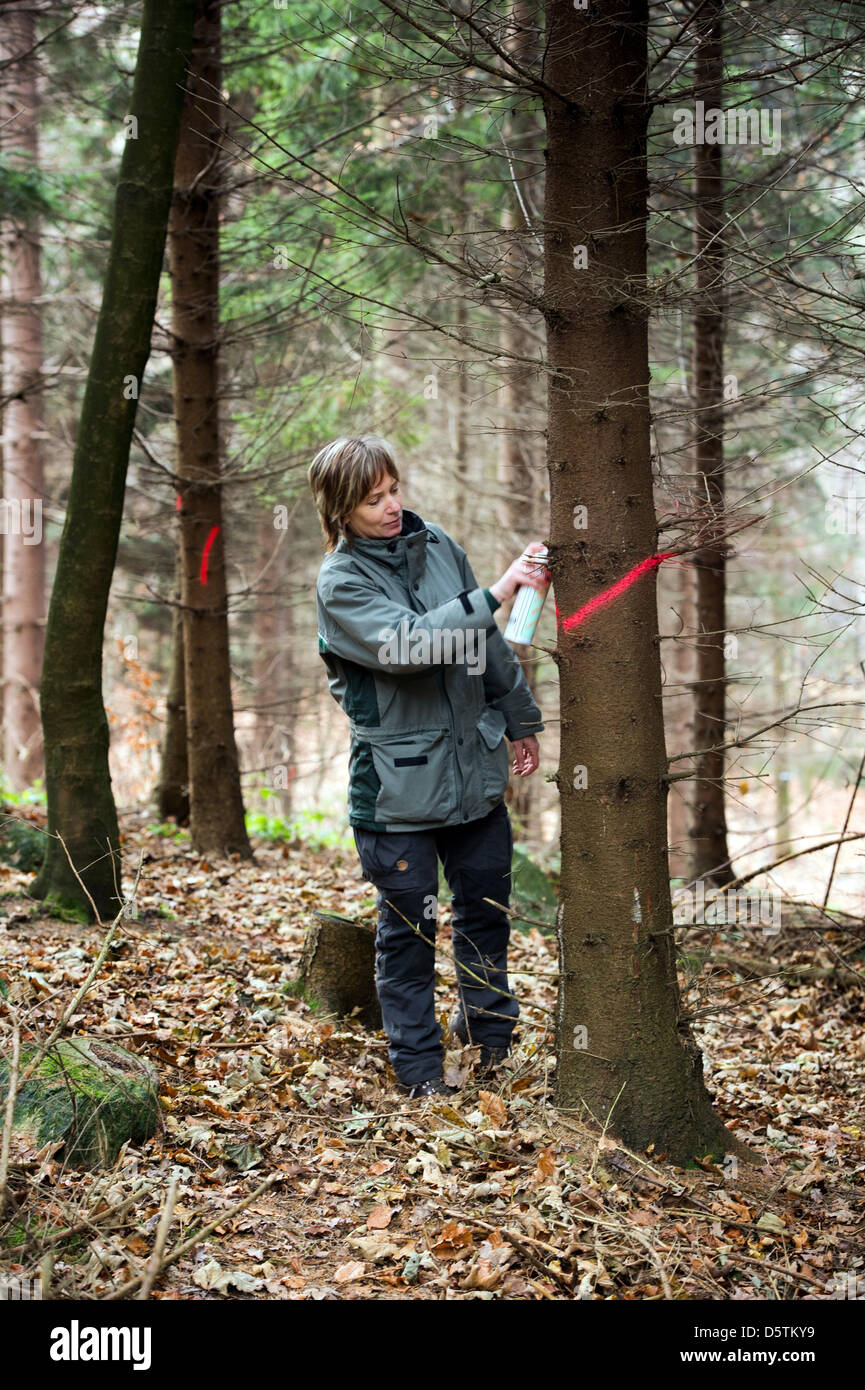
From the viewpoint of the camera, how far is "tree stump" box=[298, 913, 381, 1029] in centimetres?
471

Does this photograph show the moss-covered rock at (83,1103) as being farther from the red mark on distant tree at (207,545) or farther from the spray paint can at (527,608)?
the red mark on distant tree at (207,545)

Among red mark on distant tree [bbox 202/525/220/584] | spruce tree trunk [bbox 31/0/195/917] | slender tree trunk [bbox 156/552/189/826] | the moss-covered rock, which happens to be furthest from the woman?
slender tree trunk [bbox 156/552/189/826]

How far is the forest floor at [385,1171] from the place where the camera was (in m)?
2.83

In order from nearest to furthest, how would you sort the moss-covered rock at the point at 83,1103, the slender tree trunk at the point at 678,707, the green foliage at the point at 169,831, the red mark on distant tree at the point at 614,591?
the moss-covered rock at the point at 83,1103
the red mark on distant tree at the point at 614,591
the green foliage at the point at 169,831
the slender tree trunk at the point at 678,707

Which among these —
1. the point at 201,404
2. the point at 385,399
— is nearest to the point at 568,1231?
the point at 201,404

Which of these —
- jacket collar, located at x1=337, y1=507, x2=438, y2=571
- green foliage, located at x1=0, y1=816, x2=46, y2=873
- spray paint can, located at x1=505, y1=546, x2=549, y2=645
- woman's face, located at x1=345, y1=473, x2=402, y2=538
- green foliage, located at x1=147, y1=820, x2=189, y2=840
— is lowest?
green foliage, located at x1=147, y1=820, x2=189, y2=840

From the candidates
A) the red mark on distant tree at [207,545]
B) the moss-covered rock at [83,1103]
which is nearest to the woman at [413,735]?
the moss-covered rock at [83,1103]

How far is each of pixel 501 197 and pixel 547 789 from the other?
7426 mm

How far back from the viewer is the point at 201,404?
757cm

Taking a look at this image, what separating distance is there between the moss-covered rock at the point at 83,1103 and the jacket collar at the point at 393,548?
1.95 meters

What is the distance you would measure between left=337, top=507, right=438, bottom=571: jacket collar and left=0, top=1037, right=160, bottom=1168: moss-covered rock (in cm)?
195

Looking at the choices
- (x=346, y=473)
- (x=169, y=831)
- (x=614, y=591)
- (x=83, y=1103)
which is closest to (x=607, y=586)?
(x=614, y=591)

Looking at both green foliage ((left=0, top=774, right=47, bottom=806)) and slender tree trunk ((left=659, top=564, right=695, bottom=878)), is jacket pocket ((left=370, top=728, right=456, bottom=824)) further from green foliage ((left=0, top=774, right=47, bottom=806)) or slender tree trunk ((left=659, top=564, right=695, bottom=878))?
slender tree trunk ((left=659, top=564, right=695, bottom=878))

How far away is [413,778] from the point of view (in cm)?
376
